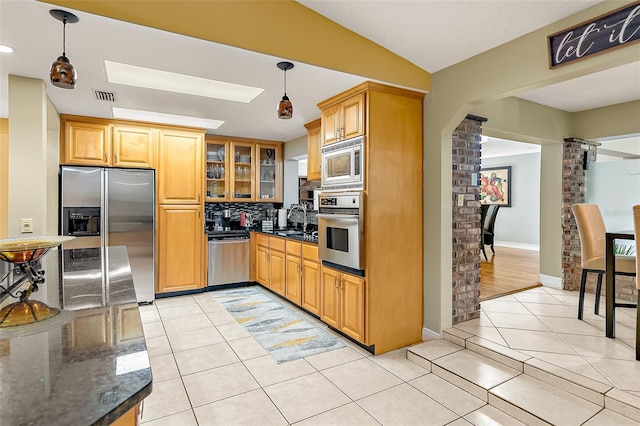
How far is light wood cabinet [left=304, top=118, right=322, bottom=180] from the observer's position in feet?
13.8

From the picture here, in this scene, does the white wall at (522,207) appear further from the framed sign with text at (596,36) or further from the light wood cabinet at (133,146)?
the light wood cabinet at (133,146)

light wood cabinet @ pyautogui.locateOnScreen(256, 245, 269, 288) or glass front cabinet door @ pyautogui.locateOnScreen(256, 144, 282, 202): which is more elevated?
glass front cabinet door @ pyautogui.locateOnScreen(256, 144, 282, 202)

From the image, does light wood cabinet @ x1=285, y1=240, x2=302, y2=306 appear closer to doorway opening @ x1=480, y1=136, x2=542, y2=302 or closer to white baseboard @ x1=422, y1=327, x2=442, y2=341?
white baseboard @ x1=422, y1=327, x2=442, y2=341

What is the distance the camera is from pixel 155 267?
4504 millimetres

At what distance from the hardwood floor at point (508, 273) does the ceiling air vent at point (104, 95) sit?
4517 mm

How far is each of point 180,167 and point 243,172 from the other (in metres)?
1.07

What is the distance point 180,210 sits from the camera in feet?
15.3

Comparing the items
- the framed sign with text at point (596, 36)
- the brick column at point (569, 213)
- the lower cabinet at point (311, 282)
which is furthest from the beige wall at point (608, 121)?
the lower cabinet at point (311, 282)

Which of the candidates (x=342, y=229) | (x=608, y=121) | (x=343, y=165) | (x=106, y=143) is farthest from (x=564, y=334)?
(x=106, y=143)

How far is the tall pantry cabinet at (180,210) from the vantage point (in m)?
4.54

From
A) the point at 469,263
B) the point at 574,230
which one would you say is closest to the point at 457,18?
the point at 469,263

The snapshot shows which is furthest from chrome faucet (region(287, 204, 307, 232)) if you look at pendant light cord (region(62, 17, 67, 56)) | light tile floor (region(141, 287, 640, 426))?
pendant light cord (region(62, 17, 67, 56))

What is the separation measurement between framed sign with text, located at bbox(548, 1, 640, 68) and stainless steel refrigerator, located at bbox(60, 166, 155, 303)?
4.29 metres

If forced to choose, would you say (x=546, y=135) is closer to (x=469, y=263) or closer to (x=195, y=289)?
(x=469, y=263)
